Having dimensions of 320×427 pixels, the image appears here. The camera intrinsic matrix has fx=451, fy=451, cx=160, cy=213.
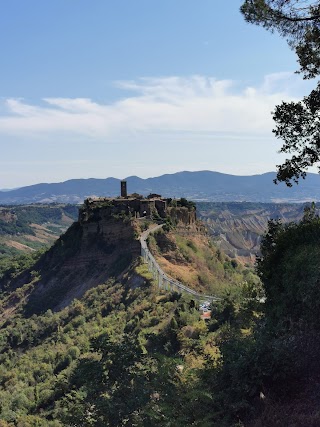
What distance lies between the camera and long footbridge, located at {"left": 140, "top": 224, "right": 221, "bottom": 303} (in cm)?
3909

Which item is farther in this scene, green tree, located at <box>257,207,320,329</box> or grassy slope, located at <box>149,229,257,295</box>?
grassy slope, located at <box>149,229,257,295</box>

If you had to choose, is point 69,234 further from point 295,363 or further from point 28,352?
point 295,363

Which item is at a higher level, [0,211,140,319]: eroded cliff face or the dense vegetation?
the dense vegetation

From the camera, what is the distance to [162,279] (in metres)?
43.3

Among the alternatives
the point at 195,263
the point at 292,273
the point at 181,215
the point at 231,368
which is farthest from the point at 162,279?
the point at 231,368

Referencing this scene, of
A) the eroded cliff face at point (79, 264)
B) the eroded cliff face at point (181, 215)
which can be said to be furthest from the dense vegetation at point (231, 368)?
the eroded cliff face at point (181, 215)

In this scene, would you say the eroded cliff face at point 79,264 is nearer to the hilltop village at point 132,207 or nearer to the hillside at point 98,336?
the hillside at point 98,336

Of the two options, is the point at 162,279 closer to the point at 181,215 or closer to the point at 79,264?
the point at 79,264

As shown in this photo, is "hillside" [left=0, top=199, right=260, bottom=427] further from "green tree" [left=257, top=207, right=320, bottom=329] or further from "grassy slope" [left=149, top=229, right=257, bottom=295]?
"green tree" [left=257, top=207, right=320, bottom=329]

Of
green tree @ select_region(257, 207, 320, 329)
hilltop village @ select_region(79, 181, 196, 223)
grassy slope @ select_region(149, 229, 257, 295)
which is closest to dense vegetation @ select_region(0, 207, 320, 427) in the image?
green tree @ select_region(257, 207, 320, 329)

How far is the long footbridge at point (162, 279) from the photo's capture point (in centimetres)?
A: 3909

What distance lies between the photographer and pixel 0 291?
2776 inches

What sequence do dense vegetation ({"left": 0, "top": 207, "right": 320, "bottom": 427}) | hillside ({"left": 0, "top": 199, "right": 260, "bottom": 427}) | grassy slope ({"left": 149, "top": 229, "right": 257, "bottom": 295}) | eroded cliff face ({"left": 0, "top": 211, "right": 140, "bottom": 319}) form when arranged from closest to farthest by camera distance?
dense vegetation ({"left": 0, "top": 207, "right": 320, "bottom": 427})
hillside ({"left": 0, "top": 199, "right": 260, "bottom": 427})
grassy slope ({"left": 149, "top": 229, "right": 257, "bottom": 295})
eroded cliff face ({"left": 0, "top": 211, "right": 140, "bottom": 319})

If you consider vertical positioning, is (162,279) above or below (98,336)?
below
